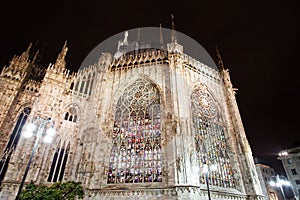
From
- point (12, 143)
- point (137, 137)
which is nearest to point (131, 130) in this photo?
point (137, 137)

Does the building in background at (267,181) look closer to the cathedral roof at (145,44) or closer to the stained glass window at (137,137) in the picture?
the cathedral roof at (145,44)

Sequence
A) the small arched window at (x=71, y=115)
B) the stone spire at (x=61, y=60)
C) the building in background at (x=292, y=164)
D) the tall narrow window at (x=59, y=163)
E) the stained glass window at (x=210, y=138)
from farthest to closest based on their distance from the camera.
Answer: the building in background at (x=292, y=164) < the stone spire at (x=61, y=60) < the small arched window at (x=71, y=115) < the stained glass window at (x=210, y=138) < the tall narrow window at (x=59, y=163)

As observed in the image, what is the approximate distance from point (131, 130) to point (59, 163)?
8016mm

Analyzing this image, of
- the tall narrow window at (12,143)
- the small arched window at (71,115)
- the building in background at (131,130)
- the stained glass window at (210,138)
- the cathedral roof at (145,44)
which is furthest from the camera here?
the cathedral roof at (145,44)

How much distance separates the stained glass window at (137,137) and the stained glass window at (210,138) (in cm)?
437

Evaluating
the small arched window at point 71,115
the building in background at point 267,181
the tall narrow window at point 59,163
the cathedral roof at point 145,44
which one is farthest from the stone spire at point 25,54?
the building in background at point 267,181

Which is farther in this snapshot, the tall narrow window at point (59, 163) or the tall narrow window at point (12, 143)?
the tall narrow window at point (12, 143)

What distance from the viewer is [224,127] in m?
23.2

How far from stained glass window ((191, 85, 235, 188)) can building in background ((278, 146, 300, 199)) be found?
2138 cm

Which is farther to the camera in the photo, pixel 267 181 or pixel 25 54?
pixel 267 181

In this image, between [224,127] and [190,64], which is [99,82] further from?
[224,127]

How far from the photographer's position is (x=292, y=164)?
3369 centimetres

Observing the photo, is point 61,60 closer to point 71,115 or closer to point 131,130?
point 71,115

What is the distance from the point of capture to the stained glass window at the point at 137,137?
17094 millimetres
